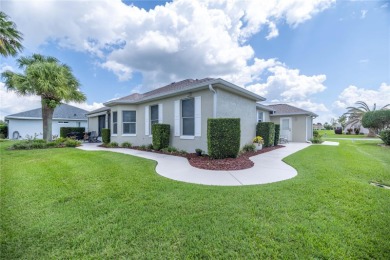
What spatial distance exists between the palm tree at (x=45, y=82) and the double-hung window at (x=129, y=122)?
4977 millimetres

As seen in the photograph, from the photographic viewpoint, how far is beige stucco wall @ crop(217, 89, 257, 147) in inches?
333

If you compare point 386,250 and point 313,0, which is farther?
point 313,0

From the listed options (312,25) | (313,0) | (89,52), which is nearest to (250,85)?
(312,25)

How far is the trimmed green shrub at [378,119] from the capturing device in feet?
63.4

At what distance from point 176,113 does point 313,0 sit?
8.17 metres

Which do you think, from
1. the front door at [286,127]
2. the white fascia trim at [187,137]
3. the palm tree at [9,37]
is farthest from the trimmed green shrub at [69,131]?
the front door at [286,127]

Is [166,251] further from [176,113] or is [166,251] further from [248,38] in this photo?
[248,38]

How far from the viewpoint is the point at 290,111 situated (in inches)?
701

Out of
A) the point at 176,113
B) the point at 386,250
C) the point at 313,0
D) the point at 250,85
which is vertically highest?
the point at 313,0

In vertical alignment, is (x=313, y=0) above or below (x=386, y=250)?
above

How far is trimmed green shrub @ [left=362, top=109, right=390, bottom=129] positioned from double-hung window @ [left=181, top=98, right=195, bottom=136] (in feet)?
75.3

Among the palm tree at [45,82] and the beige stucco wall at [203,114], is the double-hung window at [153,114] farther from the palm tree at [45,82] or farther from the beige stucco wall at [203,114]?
the palm tree at [45,82]

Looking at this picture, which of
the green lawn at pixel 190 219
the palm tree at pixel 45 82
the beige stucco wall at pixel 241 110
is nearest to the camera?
the green lawn at pixel 190 219

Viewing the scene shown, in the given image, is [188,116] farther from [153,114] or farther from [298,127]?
[298,127]
